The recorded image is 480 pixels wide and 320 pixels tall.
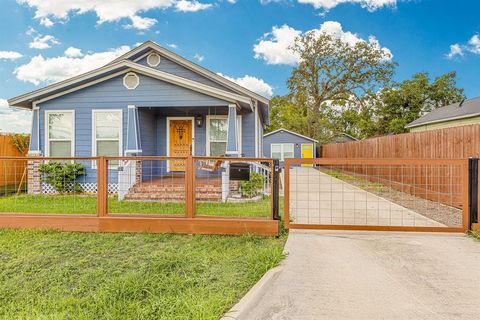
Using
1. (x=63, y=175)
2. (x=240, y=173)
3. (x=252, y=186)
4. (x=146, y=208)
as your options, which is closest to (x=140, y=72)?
(x=63, y=175)

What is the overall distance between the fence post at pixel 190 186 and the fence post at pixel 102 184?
1309 mm

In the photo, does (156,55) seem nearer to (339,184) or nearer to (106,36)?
(106,36)

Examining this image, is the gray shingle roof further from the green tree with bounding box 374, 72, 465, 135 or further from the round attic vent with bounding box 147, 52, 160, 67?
the round attic vent with bounding box 147, 52, 160, 67

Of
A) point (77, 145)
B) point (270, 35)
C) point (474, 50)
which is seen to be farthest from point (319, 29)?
point (77, 145)

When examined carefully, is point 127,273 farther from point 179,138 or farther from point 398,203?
point 179,138

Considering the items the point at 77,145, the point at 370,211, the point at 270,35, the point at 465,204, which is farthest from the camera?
the point at 270,35

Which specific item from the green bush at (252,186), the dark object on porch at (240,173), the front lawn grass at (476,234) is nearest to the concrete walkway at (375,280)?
the front lawn grass at (476,234)

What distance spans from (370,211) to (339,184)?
15.3 ft

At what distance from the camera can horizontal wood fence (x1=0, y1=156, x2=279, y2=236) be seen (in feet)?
15.2

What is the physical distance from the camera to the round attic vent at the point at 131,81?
884 cm

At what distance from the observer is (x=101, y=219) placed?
15.8 feet

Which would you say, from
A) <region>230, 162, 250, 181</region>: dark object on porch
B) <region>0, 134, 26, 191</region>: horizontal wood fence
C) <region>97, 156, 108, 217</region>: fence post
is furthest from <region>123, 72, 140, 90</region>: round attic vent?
<region>0, 134, 26, 191</region>: horizontal wood fence

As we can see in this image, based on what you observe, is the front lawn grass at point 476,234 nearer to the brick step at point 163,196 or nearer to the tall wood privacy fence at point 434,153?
the tall wood privacy fence at point 434,153

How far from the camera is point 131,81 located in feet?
29.1
